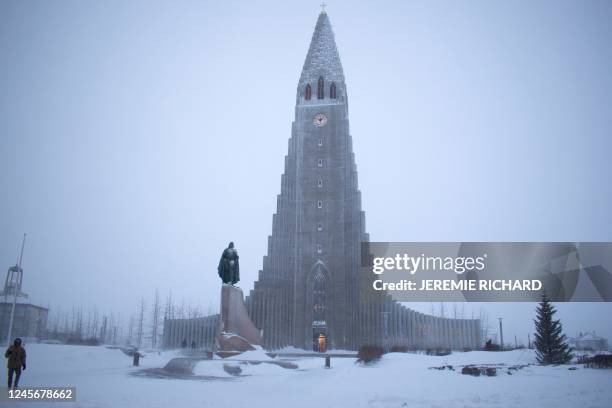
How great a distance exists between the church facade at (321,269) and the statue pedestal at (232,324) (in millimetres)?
18881

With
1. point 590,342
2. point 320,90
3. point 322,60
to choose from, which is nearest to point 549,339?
point 320,90

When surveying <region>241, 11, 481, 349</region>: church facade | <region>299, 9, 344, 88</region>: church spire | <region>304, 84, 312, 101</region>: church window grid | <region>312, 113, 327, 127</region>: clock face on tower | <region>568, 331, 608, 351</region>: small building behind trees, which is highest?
<region>299, 9, 344, 88</region>: church spire

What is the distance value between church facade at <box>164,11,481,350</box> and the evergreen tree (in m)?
16.7

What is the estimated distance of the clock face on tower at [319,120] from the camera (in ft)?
161

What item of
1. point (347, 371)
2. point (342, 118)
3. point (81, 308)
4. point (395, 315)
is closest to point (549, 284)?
point (395, 315)

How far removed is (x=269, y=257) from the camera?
1741 inches

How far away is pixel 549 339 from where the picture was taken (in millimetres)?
26391

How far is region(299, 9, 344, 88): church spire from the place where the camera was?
51312 millimetres

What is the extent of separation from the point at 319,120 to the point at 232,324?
29.9 m

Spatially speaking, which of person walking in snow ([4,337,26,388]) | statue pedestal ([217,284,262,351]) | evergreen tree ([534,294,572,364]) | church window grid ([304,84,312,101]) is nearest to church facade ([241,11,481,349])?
church window grid ([304,84,312,101])

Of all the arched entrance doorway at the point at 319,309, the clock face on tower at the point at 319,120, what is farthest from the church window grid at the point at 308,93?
the arched entrance doorway at the point at 319,309

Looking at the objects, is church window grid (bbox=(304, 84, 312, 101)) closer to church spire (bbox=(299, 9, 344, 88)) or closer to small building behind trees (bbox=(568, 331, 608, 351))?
church spire (bbox=(299, 9, 344, 88))

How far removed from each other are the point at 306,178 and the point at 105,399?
120 ft

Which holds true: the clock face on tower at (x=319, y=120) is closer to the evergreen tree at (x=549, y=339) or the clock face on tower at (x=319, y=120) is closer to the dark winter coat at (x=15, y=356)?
the evergreen tree at (x=549, y=339)
